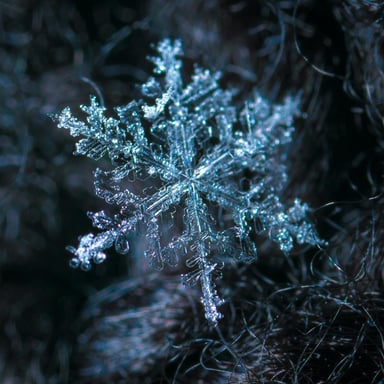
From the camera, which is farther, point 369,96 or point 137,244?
point 137,244

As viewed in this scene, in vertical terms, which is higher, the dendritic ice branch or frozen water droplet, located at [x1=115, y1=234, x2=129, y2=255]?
the dendritic ice branch

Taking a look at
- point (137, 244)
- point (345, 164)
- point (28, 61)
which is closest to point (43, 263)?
point (137, 244)

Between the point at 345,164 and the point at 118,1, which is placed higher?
the point at 118,1

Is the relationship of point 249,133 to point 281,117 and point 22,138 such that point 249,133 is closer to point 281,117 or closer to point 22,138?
point 281,117

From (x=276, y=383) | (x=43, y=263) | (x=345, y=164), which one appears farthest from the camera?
(x=43, y=263)

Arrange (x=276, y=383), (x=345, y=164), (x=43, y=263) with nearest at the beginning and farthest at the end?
(x=276, y=383)
(x=345, y=164)
(x=43, y=263)

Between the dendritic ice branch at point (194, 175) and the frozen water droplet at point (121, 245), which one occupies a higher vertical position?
the dendritic ice branch at point (194, 175)

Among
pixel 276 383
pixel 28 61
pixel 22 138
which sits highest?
pixel 28 61
